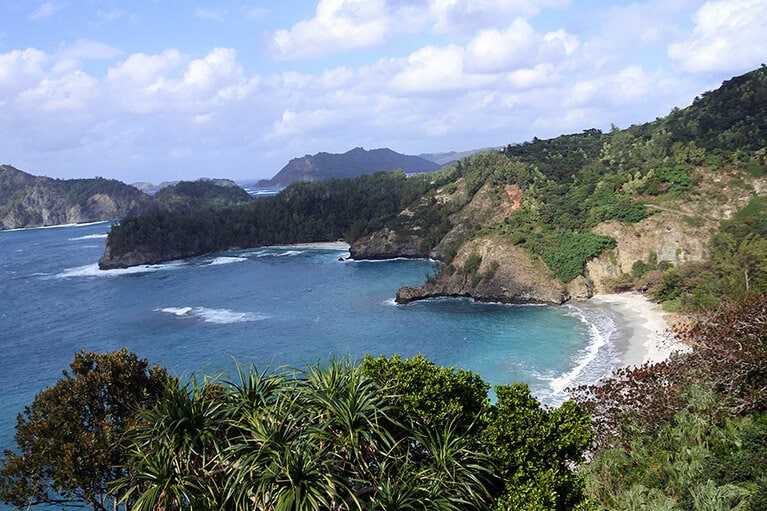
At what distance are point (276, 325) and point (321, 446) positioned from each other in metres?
43.2

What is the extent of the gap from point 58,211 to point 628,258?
608ft

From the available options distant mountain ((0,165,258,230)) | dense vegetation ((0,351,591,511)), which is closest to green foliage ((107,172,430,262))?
distant mountain ((0,165,258,230))

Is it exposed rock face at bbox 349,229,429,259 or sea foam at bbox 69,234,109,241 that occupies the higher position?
sea foam at bbox 69,234,109,241

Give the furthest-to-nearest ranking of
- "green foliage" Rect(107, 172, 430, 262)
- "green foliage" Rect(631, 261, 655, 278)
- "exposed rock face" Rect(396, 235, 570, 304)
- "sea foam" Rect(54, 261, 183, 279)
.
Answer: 1. "green foliage" Rect(107, 172, 430, 262)
2. "sea foam" Rect(54, 261, 183, 279)
3. "exposed rock face" Rect(396, 235, 570, 304)
4. "green foliage" Rect(631, 261, 655, 278)

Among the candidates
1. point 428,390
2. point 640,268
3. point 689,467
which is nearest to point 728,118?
point 640,268

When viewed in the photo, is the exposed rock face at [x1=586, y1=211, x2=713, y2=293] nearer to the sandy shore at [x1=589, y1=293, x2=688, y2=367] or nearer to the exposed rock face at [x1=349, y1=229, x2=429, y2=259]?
the sandy shore at [x1=589, y1=293, x2=688, y2=367]

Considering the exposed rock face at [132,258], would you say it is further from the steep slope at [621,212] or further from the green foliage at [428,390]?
the green foliage at [428,390]

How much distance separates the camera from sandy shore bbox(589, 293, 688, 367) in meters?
38.0

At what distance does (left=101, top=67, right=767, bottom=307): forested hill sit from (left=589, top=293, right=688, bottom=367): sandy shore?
185cm

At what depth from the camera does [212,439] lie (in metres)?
10.7

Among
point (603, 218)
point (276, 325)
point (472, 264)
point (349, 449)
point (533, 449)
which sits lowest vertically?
point (276, 325)

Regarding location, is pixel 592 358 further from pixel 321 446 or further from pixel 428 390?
pixel 321 446

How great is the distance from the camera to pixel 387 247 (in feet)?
294

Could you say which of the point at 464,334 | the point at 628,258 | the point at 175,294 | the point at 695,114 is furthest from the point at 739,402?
the point at 695,114
